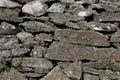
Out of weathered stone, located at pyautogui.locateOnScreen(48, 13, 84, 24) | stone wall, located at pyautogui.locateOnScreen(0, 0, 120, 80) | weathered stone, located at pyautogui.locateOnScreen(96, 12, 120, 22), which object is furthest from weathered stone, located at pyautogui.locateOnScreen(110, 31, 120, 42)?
weathered stone, located at pyautogui.locateOnScreen(48, 13, 84, 24)

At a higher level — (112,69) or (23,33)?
(23,33)

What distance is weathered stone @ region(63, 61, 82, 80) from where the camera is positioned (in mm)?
4114

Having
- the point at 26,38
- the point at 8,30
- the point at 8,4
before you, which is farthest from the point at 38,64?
the point at 8,4

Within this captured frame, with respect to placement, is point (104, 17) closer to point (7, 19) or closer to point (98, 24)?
point (98, 24)

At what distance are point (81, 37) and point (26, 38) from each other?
30.5 inches

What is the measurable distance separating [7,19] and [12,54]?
0.54 m

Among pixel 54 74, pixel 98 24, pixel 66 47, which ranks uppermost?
pixel 98 24

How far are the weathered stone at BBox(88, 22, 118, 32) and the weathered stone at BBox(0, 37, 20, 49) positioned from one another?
1.07 m

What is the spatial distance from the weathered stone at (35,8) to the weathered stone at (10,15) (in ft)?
0.42

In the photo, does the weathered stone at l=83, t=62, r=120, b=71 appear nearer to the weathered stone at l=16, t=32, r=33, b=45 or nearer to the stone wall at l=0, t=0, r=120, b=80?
the stone wall at l=0, t=0, r=120, b=80

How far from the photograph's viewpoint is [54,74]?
416 centimetres

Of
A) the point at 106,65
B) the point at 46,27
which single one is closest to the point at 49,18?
the point at 46,27

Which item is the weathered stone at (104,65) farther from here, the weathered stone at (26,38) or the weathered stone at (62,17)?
the weathered stone at (26,38)

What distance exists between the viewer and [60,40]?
172 inches
